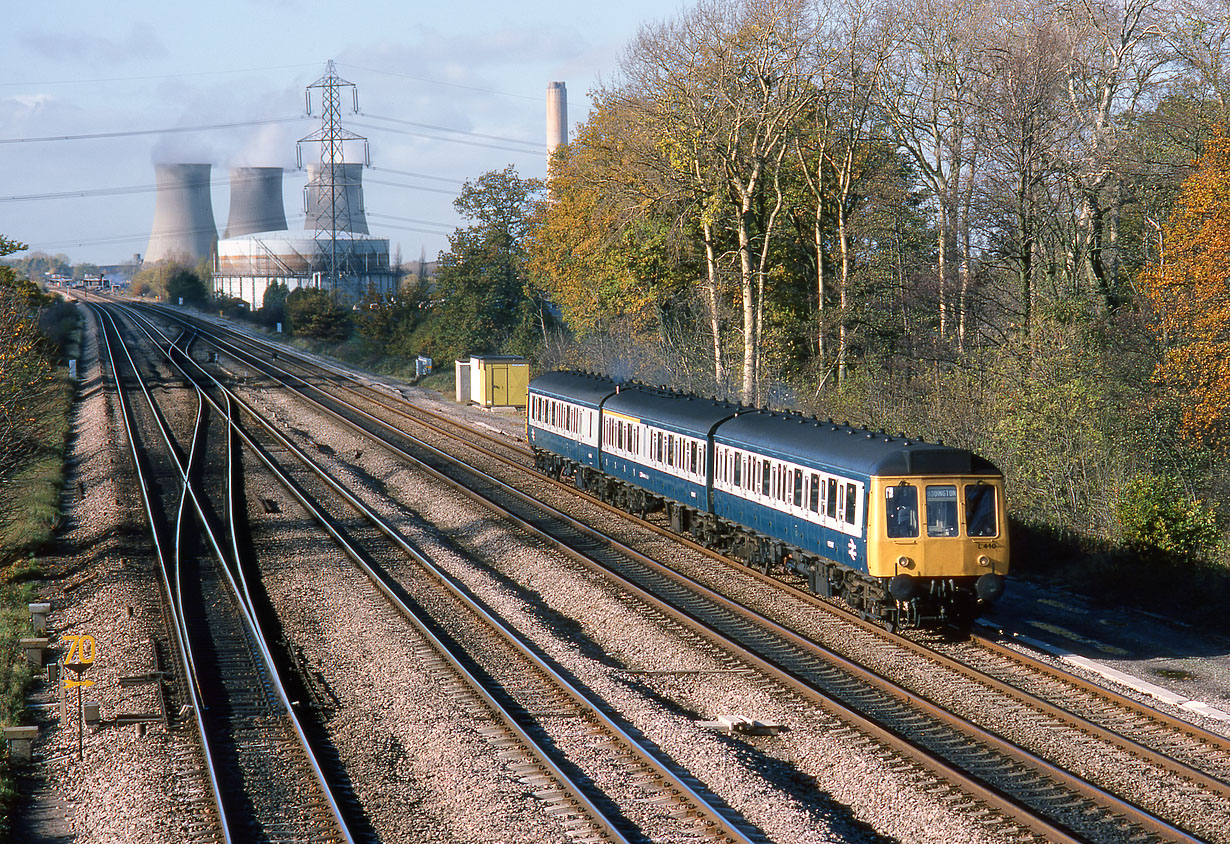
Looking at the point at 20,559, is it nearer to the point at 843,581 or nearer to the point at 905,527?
the point at 843,581

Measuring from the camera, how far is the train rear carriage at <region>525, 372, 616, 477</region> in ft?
100.0

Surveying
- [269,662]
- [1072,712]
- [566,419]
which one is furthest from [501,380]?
[1072,712]

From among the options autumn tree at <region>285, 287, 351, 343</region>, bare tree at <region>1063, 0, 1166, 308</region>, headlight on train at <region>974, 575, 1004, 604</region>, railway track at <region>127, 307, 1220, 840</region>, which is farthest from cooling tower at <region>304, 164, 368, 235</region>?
railway track at <region>127, 307, 1220, 840</region>

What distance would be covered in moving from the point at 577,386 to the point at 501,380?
1857cm

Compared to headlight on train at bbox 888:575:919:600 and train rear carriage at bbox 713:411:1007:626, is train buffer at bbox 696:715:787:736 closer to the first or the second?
headlight on train at bbox 888:575:919:600

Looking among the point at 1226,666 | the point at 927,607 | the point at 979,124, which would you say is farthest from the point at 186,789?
the point at 979,124

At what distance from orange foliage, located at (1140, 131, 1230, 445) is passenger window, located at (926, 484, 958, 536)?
282 inches

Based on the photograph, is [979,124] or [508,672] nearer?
[508,672]

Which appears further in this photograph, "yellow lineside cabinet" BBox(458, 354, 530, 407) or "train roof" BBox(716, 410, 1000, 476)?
"yellow lineside cabinet" BBox(458, 354, 530, 407)

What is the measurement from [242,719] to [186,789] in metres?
2.27

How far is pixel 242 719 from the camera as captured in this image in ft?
46.5

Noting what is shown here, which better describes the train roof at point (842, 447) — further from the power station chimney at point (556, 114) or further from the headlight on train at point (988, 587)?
the power station chimney at point (556, 114)

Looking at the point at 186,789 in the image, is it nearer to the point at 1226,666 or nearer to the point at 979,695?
the point at 979,695

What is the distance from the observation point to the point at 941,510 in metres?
17.0
